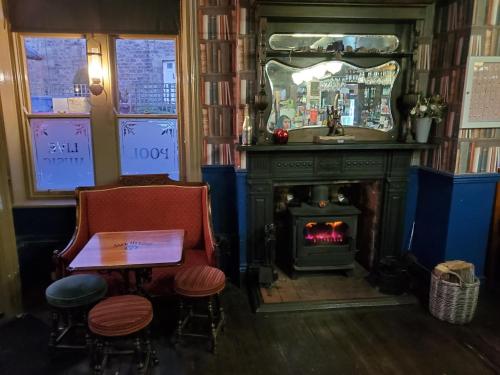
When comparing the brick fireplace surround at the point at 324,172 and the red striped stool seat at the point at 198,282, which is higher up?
the brick fireplace surround at the point at 324,172

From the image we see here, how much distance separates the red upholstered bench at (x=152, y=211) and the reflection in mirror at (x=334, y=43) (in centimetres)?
137

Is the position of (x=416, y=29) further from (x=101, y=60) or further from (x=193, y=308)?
(x=193, y=308)

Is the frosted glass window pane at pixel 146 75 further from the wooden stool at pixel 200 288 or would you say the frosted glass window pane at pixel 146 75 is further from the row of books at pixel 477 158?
the row of books at pixel 477 158

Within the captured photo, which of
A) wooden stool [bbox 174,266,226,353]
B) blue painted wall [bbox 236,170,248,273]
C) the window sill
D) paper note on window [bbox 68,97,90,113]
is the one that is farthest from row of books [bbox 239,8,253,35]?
the window sill

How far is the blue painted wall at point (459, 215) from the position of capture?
3207 millimetres

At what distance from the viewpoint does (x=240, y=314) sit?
307 centimetres

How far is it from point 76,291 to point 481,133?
3.21 meters

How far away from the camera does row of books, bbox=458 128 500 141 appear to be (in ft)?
10.2

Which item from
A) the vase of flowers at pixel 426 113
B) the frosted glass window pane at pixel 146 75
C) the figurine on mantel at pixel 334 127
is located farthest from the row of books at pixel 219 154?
the vase of flowers at pixel 426 113

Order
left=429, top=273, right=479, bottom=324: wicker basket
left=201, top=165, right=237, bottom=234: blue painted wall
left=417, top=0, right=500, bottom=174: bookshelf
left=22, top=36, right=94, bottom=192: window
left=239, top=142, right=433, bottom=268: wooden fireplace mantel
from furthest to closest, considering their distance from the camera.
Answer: left=201, top=165, right=237, bottom=234: blue painted wall → left=22, top=36, right=94, bottom=192: window → left=239, top=142, right=433, bottom=268: wooden fireplace mantel → left=417, top=0, right=500, bottom=174: bookshelf → left=429, top=273, right=479, bottom=324: wicker basket

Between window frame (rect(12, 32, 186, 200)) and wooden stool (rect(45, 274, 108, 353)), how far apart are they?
4.14 ft

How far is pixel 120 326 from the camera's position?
2.17 meters

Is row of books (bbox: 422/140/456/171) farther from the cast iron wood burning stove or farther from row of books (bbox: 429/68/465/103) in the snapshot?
the cast iron wood burning stove

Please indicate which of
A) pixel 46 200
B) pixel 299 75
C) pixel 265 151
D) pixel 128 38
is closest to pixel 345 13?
pixel 299 75
